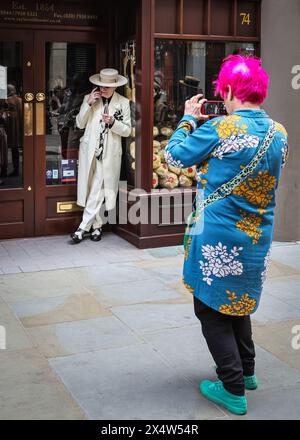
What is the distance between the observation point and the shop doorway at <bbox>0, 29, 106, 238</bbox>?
7621 mm

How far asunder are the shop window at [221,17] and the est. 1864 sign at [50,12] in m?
1.34

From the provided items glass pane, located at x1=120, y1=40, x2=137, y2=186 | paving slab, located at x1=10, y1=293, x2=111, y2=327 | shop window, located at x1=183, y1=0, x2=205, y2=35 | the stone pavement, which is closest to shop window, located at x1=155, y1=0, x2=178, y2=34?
shop window, located at x1=183, y1=0, x2=205, y2=35

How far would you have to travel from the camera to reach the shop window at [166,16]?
7344mm

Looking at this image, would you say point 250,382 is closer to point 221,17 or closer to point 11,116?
point 11,116

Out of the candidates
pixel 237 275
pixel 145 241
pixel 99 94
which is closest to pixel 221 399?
pixel 237 275

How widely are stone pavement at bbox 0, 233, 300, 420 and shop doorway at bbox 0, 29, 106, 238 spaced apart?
805mm

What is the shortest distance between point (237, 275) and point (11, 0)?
5.12 meters

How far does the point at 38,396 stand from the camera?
3857 millimetres

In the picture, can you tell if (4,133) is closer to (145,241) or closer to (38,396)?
(145,241)

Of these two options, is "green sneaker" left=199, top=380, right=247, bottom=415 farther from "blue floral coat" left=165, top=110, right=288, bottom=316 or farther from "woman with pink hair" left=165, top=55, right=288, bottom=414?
"blue floral coat" left=165, top=110, right=288, bottom=316

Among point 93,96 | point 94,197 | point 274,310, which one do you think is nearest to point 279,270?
point 274,310

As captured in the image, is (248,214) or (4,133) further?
(4,133)

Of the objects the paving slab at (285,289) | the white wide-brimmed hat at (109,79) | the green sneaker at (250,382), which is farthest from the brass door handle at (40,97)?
the green sneaker at (250,382)
